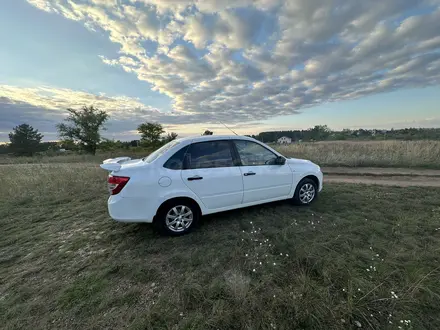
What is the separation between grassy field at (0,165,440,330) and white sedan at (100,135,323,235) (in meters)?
0.44

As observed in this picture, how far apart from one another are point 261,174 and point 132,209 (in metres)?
2.52

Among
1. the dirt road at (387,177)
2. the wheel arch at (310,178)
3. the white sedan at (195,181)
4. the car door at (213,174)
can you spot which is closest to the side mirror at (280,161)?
the white sedan at (195,181)

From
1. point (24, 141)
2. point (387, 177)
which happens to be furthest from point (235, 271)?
point (24, 141)

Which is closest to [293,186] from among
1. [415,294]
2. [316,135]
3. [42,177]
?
[415,294]

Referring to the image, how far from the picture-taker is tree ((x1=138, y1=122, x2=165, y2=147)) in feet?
129

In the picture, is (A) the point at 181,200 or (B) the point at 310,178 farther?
(B) the point at 310,178

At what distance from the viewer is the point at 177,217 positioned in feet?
11.1

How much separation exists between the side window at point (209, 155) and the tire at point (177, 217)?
2.30 feet

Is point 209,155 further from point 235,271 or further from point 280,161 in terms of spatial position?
point 235,271

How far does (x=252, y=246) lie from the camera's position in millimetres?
3039

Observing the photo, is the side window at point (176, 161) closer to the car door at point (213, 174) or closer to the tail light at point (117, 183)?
the car door at point (213, 174)

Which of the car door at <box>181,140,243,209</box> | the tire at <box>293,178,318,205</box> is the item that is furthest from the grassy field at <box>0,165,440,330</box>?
the car door at <box>181,140,243,209</box>

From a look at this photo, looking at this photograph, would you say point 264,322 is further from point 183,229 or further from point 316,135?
point 316,135

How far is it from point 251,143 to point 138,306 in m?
3.27
